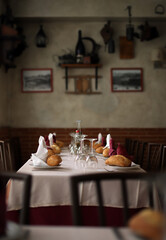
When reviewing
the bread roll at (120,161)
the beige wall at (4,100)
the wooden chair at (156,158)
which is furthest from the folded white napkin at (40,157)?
the beige wall at (4,100)

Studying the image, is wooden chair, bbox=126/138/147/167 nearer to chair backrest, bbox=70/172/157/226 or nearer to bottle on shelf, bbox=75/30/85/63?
bottle on shelf, bbox=75/30/85/63

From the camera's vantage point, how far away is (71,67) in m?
5.82

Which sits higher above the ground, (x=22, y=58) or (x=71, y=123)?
(x=22, y=58)

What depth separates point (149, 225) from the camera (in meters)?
0.84

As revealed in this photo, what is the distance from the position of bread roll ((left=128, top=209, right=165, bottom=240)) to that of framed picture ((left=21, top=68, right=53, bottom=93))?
5.09 m

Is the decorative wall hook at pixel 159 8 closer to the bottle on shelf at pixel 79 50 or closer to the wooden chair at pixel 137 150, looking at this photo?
the bottle on shelf at pixel 79 50

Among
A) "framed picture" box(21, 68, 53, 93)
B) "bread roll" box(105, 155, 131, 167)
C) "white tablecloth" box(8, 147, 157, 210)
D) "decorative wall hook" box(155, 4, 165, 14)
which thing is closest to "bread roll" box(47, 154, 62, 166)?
"white tablecloth" box(8, 147, 157, 210)

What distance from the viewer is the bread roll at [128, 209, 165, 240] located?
2.73 feet

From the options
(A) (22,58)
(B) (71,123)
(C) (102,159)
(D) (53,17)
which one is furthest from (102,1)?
(C) (102,159)

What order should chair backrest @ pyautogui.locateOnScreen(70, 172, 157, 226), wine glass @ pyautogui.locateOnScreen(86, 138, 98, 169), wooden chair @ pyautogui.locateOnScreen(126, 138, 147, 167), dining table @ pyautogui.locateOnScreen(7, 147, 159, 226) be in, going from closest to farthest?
chair backrest @ pyautogui.locateOnScreen(70, 172, 157, 226) → dining table @ pyautogui.locateOnScreen(7, 147, 159, 226) → wine glass @ pyautogui.locateOnScreen(86, 138, 98, 169) → wooden chair @ pyautogui.locateOnScreen(126, 138, 147, 167)

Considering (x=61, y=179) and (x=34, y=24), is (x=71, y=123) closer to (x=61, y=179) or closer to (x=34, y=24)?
(x=34, y=24)

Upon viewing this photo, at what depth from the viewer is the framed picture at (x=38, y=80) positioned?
5816mm

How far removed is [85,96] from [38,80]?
96 cm

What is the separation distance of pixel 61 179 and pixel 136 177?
0.99 meters
